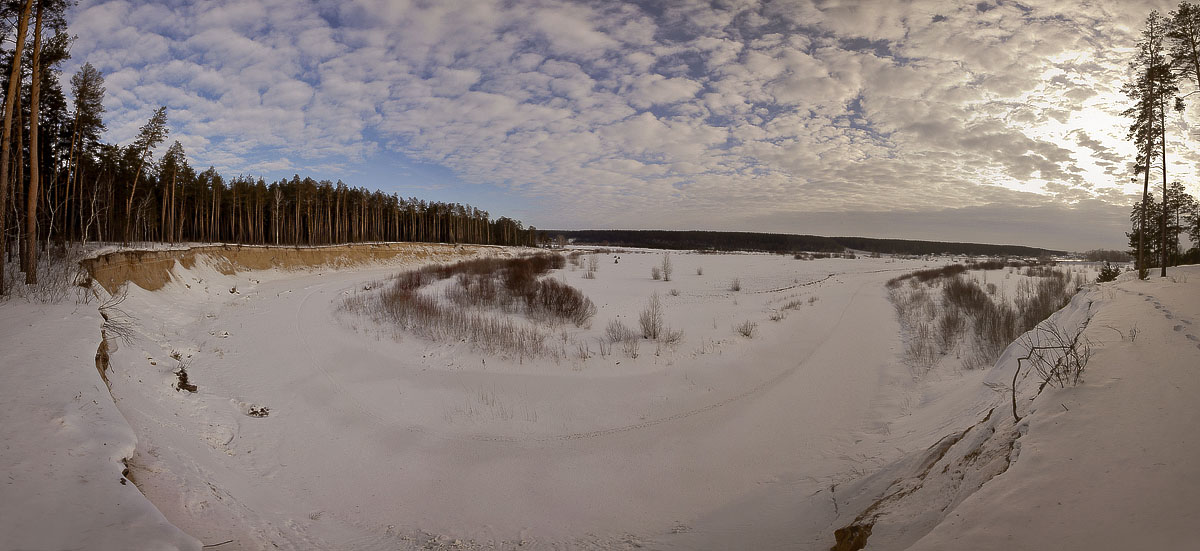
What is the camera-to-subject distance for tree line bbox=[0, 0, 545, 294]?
11.7m

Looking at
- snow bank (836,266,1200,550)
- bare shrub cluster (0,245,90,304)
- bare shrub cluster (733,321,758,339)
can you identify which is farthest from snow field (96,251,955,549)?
bare shrub cluster (0,245,90,304)

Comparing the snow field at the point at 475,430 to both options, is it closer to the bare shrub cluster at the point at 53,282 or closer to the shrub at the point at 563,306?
the bare shrub cluster at the point at 53,282

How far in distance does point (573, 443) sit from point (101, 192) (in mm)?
43412

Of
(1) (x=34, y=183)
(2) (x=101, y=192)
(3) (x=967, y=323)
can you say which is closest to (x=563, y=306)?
(3) (x=967, y=323)

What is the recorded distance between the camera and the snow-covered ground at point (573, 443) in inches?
123

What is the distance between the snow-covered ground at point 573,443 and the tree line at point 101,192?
734 cm

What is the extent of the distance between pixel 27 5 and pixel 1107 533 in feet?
66.5

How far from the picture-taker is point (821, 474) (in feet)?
18.7

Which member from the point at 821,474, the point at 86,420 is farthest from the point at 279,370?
the point at 821,474

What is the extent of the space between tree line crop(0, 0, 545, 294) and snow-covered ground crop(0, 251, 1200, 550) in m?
7.34

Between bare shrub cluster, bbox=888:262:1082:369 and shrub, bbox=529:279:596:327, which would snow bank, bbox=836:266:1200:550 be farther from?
shrub, bbox=529:279:596:327

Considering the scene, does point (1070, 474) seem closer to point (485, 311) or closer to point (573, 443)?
point (573, 443)

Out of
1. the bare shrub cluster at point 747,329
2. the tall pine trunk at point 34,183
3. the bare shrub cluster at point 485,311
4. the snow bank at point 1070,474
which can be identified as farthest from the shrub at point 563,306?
the tall pine trunk at point 34,183

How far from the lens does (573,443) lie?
6.86 metres
